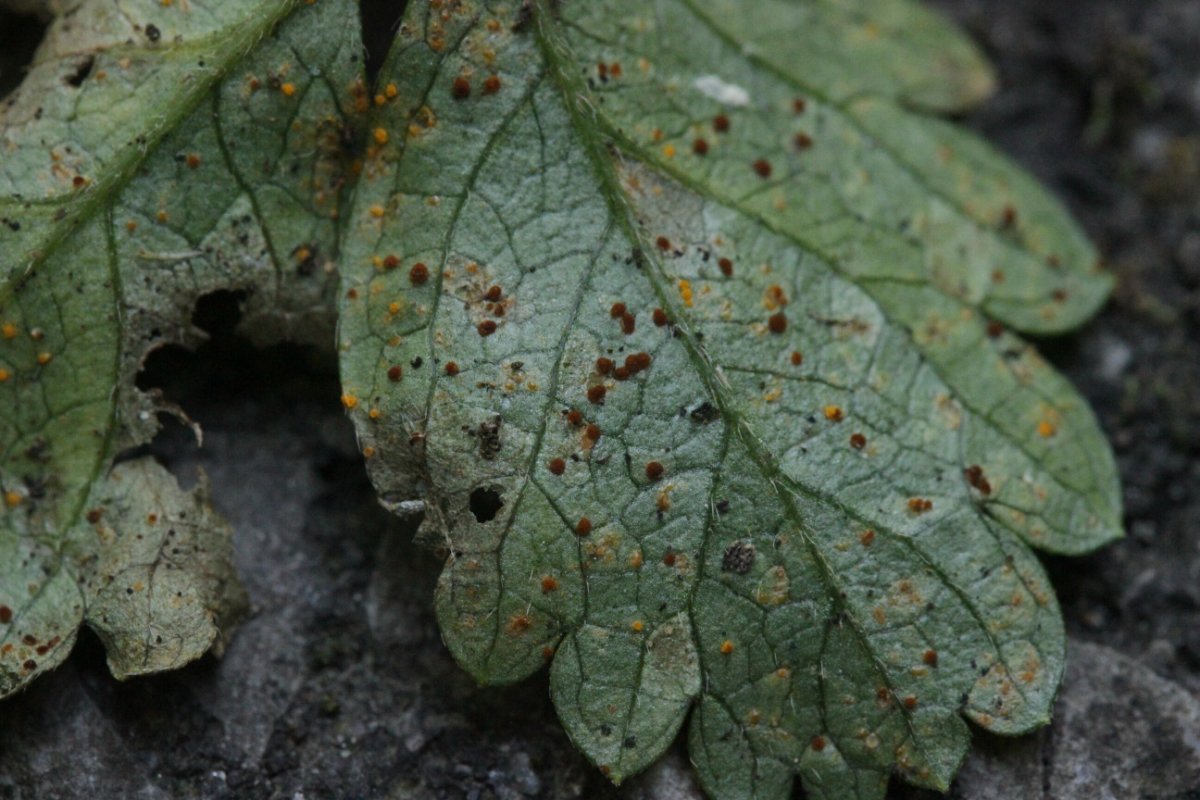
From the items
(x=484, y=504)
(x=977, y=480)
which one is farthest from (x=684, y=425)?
(x=977, y=480)

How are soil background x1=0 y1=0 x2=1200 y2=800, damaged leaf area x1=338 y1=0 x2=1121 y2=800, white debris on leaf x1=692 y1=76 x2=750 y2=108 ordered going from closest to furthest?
1. damaged leaf area x1=338 y1=0 x2=1121 y2=800
2. soil background x1=0 y1=0 x2=1200 y2=800
3. white debris on leaf x1=692 y1=76 x2=750 y2=108

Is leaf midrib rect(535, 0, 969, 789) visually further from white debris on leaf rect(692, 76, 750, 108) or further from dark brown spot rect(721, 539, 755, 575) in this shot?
white debris on leaf rect(692, 76, 750, 108)

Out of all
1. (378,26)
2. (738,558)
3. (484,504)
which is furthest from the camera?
(378,26)

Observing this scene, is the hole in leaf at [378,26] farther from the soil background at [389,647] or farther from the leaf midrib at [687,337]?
the leaf midrib at [687,337]

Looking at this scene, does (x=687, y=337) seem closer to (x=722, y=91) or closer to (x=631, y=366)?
(x=631, y=366)

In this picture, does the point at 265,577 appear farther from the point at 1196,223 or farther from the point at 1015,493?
the point at 1196,223

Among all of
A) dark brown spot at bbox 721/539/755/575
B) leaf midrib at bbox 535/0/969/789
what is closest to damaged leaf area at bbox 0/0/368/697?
leaf midrib at bbox 535/0/969/789

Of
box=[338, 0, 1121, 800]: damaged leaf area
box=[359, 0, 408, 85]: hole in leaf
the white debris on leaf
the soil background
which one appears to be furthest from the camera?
the white debris on leaf
